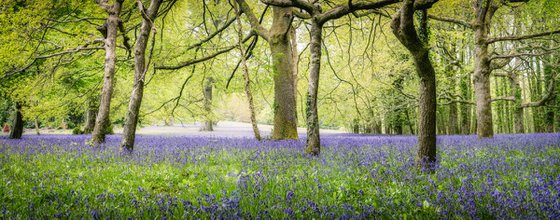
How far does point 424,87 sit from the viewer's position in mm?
4824

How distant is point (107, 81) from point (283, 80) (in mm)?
5200

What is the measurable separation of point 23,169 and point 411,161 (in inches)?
244

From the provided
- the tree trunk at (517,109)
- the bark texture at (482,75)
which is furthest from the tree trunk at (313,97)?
the tree trunk at (517,109)

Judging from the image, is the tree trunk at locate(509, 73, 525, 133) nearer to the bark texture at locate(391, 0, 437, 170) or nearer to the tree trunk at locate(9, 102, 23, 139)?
the bark texture at locate(391, 0, 437, 170)

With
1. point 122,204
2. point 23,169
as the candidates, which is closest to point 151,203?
point 122,204

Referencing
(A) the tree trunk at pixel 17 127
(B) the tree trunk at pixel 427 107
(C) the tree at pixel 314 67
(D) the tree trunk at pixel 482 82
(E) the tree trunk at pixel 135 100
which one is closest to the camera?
(B) the tree trunk at pixel 427 107

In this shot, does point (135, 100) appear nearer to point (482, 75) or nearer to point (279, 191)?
point (279, 191)

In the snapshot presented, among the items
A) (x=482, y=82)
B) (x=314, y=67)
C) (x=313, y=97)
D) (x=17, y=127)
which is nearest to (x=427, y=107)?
(x=313, y=97)

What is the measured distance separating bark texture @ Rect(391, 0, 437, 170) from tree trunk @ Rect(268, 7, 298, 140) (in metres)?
5.76

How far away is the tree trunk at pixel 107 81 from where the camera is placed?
9.29 metres

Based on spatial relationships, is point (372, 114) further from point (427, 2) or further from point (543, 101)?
point (427, 2)

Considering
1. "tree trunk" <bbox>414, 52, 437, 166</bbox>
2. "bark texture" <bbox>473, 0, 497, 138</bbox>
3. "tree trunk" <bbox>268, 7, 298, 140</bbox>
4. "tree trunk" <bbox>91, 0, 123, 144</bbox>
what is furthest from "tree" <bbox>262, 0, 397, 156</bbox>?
"bark texture" <bbox>473, 0, 497, 138</bbox>

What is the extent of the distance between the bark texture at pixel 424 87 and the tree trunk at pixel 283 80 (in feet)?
18.9

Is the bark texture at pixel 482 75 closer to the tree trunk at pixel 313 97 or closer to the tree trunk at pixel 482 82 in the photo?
the tree trunk at pixel 482 82
